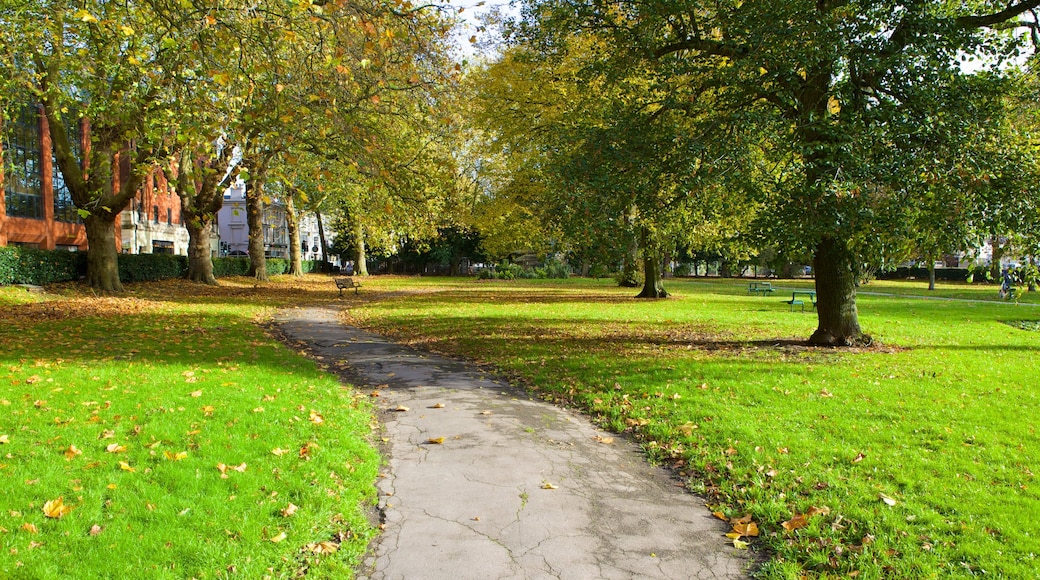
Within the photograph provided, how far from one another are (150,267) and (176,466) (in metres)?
26.4

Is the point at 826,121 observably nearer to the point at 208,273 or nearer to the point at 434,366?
the point at 434,366

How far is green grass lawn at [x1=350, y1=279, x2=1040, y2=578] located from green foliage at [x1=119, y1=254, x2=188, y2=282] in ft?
53.8

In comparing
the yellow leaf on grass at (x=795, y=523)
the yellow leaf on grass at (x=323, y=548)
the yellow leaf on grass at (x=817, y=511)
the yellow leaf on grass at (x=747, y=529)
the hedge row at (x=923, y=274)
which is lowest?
the yellow leaf on grass at (x=747, y=529)

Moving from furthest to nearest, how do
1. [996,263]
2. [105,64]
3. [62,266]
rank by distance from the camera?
[62,266] → [105,64] → [996,263]

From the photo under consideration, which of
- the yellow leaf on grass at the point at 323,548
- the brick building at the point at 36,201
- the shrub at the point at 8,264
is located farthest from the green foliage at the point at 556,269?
Answer: the yellow leaf on grass at the point at 323,548

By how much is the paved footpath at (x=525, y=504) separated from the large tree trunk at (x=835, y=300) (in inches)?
304

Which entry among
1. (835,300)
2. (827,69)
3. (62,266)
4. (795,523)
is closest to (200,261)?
(62,266)

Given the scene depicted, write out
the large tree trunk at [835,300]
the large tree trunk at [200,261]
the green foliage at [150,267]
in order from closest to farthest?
the large tree trunk at [835,300] → the green foliage at [150,267] → the large tree trunk at [200,261]

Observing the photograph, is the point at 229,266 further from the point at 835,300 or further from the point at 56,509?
the point at 56,509

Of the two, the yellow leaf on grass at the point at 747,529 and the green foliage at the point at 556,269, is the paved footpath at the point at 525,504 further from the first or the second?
the green foliage at the point at 556,269

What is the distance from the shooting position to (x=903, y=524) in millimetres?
4371

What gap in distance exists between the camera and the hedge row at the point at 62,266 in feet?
63.1

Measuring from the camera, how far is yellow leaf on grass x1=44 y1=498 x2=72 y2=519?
3820mm

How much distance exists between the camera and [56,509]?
12.7 feet
